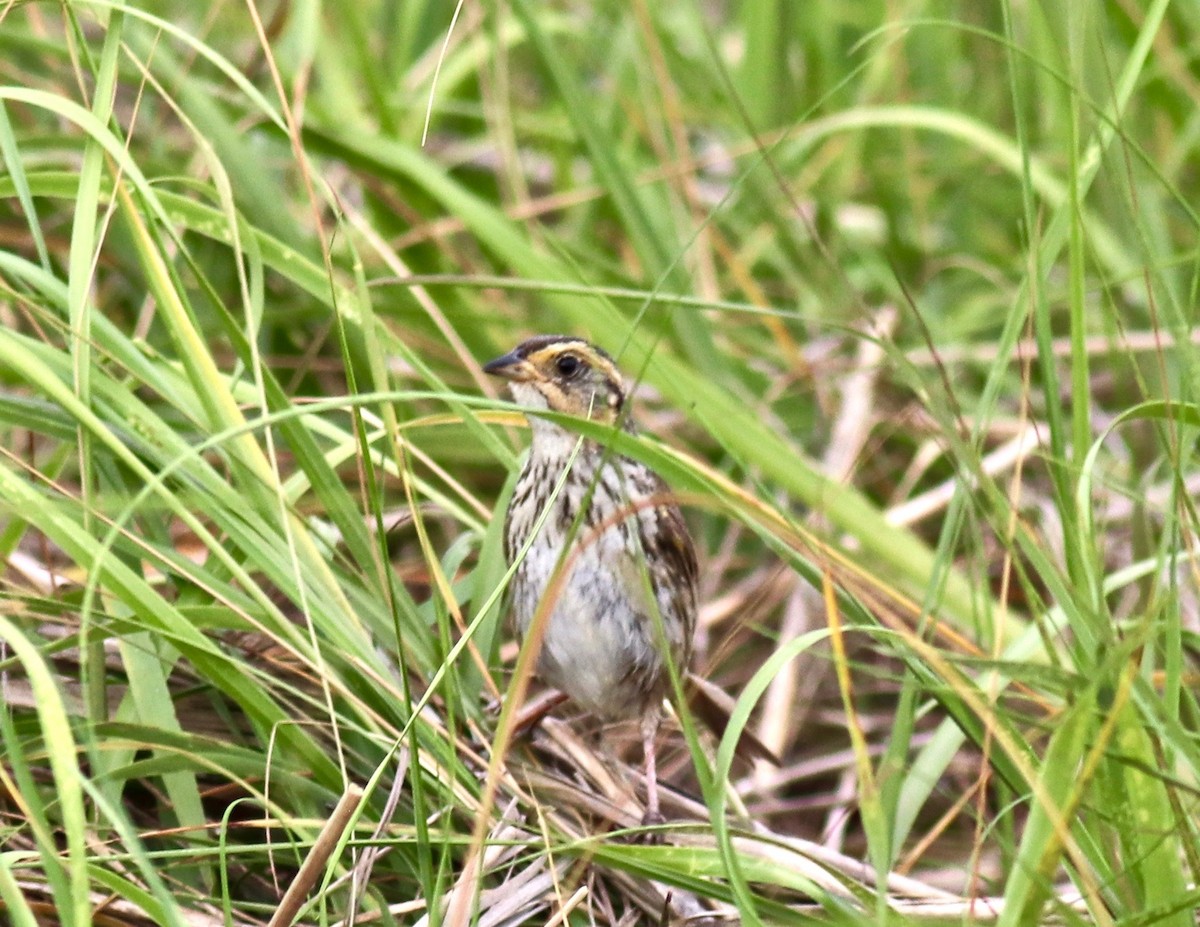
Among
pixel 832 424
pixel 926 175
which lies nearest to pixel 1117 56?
pixel 926 175

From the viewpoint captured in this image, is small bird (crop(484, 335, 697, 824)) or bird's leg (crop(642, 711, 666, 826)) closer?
bird's leg (crop(642, 711, 666, 826))

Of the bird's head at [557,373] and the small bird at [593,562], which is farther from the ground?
the bird's head at [557,373]

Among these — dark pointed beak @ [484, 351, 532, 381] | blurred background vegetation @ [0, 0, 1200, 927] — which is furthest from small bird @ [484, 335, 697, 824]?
blurred background vegetation @ [0, 0, 1200, 927]

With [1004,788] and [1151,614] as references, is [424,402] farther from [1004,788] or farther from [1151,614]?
[1151,614]

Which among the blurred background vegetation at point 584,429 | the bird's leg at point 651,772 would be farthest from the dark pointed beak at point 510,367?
the bird's leg at point 651,772

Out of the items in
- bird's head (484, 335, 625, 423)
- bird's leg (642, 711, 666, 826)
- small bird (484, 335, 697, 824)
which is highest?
bird's head (484, 335, 625, 423)

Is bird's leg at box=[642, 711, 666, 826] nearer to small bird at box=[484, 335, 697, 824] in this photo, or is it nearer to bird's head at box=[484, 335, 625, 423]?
small bird at box=[484, 335, 697, 824]

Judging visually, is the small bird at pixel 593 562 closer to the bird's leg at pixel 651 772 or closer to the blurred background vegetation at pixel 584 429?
the bird's leg at pixel 651 772

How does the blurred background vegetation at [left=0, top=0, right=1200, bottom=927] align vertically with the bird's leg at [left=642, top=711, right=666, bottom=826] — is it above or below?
above

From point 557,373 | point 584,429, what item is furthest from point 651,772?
point 584,429
